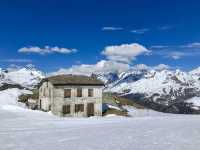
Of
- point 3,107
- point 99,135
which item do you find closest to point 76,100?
point 3,107

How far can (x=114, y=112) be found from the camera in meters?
69.0

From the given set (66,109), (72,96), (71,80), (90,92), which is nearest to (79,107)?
(72,96)

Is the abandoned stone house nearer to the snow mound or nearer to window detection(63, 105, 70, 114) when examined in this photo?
window detection(63, 105, 70, 114)

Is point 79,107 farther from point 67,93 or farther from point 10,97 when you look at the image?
point 10,97

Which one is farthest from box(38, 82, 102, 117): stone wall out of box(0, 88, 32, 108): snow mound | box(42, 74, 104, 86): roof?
box(0, 88, 32, 108): snow mound

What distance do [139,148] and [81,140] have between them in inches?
214

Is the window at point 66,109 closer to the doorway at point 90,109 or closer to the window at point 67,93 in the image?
the window at point 67,93

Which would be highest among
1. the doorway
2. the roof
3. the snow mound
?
the roof

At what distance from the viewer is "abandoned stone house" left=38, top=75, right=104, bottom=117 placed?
63.3 m

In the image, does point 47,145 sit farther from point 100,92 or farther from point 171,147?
point 100,92

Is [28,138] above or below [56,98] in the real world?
below

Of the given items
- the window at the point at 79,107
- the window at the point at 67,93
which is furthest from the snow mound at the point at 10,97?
the window at the point at 79,107

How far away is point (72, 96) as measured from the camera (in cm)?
6419

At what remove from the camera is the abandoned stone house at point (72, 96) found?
63.3 m
